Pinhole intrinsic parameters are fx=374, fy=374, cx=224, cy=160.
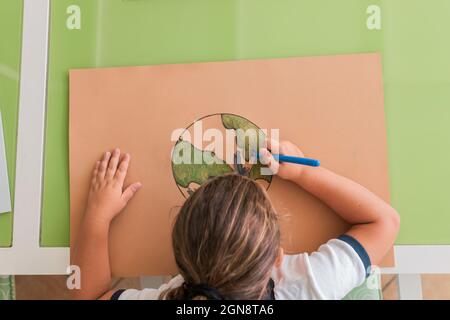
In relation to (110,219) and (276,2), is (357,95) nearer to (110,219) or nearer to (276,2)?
(276,2)

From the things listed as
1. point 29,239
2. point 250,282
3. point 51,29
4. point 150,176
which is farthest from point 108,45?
point 250,282

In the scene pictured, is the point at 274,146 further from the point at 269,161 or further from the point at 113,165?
the point at 113,165

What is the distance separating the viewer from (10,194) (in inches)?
26.6

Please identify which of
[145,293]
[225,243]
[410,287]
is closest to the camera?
[225,243]

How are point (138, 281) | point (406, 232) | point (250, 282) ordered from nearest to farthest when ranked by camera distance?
point (250, 282) < point (406, 232) < point (138, 281)

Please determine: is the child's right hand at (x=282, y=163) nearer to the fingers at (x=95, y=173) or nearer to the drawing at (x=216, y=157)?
the drawing at (x=216, y=157)

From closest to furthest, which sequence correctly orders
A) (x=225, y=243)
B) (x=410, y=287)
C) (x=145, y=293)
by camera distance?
1. (x=225, y=243)
2. (x=145, y=293)
3. (x=410, y=287)

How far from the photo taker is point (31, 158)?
2.25 feet

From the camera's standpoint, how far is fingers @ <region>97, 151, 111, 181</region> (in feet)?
2.18

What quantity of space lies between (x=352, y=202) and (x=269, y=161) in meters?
0.15

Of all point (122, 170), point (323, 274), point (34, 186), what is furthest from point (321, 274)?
point (34, 186)
